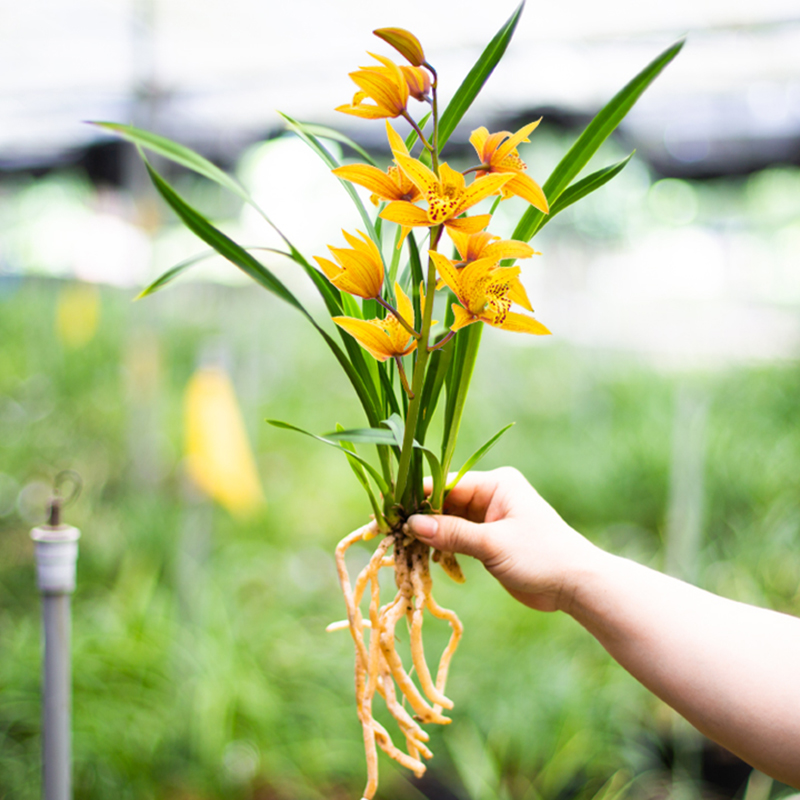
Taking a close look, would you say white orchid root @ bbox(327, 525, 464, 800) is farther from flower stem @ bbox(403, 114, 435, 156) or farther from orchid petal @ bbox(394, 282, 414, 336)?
flower stem @ bbox(403, 114, 435, 156)

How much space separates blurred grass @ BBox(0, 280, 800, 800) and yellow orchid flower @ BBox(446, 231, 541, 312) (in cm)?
102

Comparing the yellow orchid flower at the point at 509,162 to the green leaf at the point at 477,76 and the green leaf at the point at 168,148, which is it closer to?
the green leaf at the point at 477,76

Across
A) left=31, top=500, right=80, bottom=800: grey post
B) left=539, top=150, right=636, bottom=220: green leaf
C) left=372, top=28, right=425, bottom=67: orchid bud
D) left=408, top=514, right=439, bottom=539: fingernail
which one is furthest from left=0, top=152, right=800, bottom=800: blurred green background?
left=372, top=28, right=425, bottom=67: orchid bud

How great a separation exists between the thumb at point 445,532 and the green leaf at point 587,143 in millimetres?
240

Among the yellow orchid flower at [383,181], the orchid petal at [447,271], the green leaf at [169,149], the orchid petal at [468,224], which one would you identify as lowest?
the orchid petal at [447,271]

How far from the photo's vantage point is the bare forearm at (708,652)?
1.57ft

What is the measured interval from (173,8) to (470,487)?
208cm

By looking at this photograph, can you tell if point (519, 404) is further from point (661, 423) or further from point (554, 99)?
point (554, 99)

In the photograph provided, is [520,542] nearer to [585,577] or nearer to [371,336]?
[585,577]

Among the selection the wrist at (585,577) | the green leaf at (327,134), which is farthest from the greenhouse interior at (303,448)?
the wrist at (585,577)

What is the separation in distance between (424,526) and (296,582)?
1.41m

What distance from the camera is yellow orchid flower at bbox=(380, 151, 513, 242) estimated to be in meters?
0.38

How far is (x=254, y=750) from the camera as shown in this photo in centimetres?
115

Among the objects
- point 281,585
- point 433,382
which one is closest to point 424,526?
point 433,382
